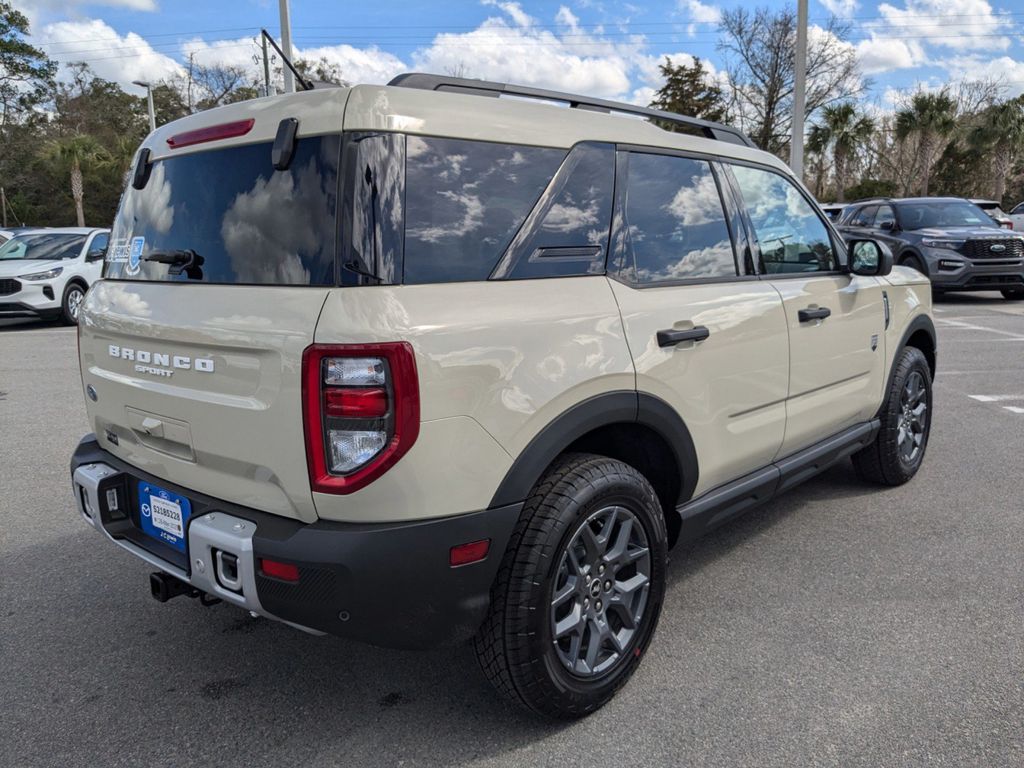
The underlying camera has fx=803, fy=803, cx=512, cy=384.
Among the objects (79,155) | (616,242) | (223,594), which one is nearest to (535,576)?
(223,594)

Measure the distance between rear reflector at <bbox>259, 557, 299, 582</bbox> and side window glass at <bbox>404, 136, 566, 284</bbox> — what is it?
801mm

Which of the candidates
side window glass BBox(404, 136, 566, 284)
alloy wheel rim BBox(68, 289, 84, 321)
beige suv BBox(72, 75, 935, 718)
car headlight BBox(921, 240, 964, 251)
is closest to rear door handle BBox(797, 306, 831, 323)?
beige suv BBox(72, 75, 935, 718)

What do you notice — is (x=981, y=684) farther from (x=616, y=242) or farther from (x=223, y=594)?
(x=223, y=594)

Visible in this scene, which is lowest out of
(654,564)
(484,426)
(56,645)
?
(56,645)

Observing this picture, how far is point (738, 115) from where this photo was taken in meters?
36.7

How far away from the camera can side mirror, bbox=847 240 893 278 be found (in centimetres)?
385

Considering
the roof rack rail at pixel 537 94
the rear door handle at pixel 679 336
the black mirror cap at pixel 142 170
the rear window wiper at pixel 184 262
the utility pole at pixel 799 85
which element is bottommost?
the rear door handle at pixel 679 336

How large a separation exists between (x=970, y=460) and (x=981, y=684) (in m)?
2.93

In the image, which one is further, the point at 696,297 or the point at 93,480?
the point at 696,297

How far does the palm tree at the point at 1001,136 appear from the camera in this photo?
1486 inches

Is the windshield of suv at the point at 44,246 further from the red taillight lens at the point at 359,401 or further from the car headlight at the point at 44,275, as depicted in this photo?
the red taillight lens at the point at 359,401

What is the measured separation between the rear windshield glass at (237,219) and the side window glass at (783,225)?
191 cm

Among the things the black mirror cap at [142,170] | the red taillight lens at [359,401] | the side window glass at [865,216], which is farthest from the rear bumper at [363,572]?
the side window glass at [865,216]

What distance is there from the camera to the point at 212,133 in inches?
97.9
